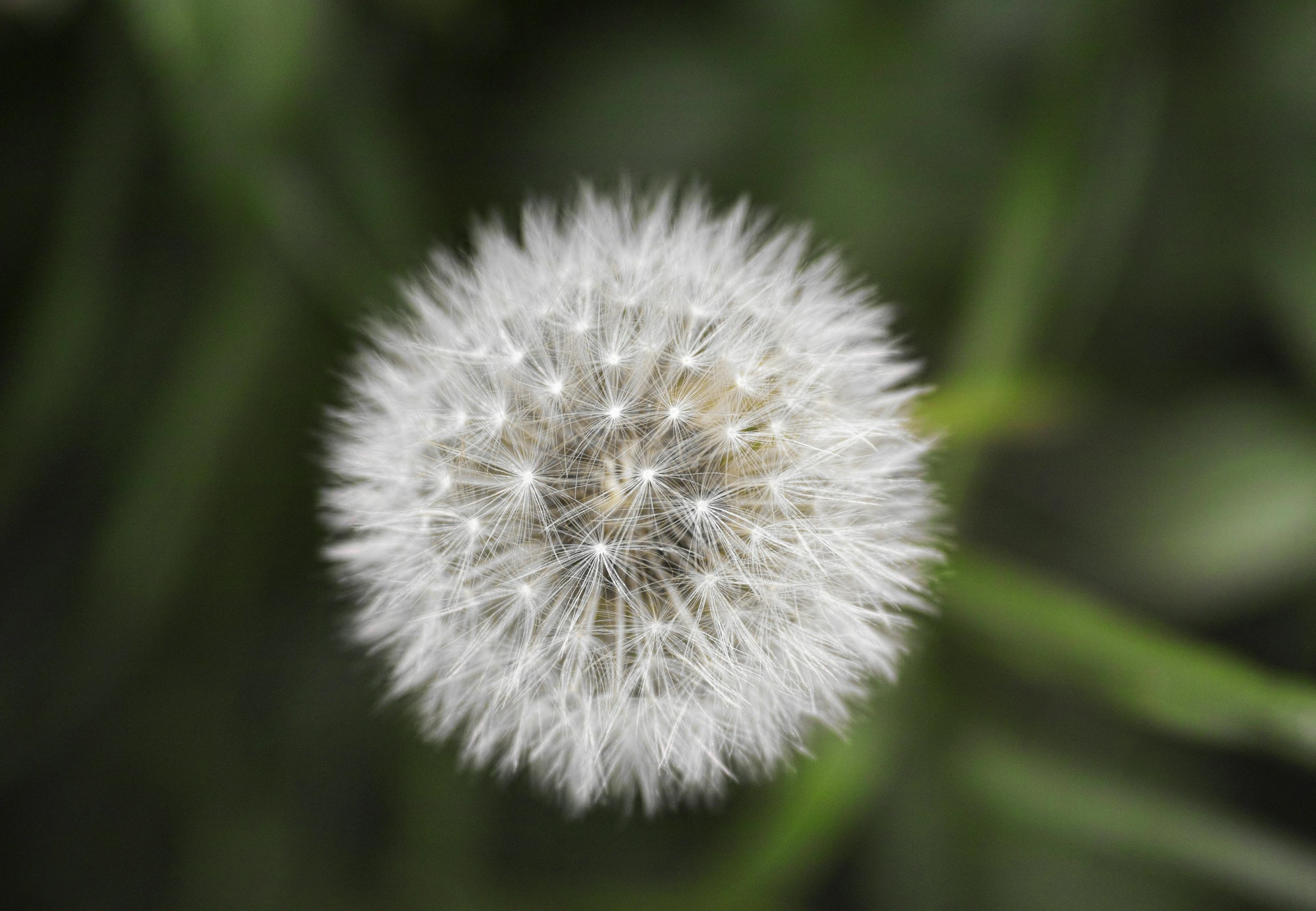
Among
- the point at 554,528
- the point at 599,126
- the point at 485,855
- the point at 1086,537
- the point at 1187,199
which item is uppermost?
the point at 1187,199


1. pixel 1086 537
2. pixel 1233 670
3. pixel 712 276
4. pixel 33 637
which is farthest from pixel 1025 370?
pixel 33 637

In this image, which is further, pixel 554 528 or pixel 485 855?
pixel 485 855

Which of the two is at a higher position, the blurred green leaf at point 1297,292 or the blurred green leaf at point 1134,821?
the blurred green leaf at point 1297,292

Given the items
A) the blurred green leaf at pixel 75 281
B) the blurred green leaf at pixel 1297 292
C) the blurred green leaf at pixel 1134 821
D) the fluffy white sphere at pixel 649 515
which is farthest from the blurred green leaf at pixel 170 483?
the blurred green leaf at pixel 1297 292

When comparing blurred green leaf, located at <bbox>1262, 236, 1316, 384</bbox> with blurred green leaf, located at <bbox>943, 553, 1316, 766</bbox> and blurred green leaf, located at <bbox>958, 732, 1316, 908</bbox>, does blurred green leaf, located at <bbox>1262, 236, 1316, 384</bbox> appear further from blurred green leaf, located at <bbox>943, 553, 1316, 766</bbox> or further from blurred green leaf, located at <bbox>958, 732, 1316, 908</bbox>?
blurred green leaf, located at <bbox>958, 732, 1316, 908</bbox>

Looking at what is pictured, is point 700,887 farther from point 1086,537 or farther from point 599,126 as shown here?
point 599,126

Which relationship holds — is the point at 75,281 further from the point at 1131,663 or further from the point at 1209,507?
the point at 1209,507

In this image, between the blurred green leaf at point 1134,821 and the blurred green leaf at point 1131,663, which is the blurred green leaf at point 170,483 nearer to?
the blurred green leaf at point 1131,663
